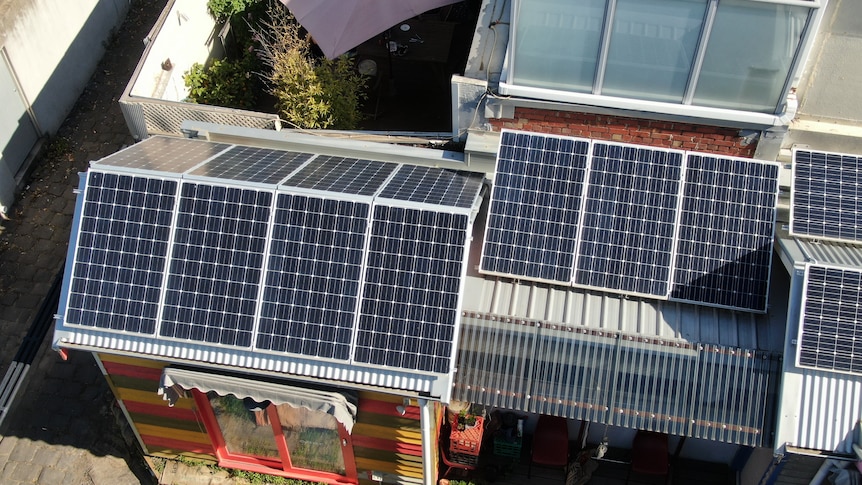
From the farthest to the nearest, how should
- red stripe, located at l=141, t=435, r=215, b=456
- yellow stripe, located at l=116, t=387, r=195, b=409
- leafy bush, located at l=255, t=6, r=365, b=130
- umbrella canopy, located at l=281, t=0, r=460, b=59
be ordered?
1. umbrella canopy, located at l=281, t=0, r=460, b=59
2. leafy bush, located at l=255, t=6, r=365, b=130
3. red stripe, located at l=141, t=435, r=215, b=456
4. yellow stripe, located at l=116, t=387, r=195, b=409

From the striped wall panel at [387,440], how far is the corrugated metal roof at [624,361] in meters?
1.08

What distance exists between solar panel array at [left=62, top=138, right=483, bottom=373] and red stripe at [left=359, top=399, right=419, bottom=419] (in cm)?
125

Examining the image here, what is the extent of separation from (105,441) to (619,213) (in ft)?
34.8

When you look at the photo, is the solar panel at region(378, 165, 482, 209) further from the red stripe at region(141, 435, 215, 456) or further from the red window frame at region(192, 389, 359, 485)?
the red stripe at region(141, 435, 215, 456)

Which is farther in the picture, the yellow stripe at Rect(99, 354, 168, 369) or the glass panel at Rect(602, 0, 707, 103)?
the yellow stripe at Rect(99, 354, 168, 369)

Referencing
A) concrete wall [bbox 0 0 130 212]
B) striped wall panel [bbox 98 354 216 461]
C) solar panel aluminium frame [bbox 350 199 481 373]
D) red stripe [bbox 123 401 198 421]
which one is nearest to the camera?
solar panel aluminium frame [bbox 350 199 481 373]

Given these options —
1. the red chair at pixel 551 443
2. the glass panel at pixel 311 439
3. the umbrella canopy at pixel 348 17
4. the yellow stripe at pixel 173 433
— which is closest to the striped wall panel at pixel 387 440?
the glass panel at pixel 311 439

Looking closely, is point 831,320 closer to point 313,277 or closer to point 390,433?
point 390,433

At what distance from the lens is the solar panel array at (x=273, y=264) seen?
34.0 feet

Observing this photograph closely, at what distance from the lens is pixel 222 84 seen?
53.3ft

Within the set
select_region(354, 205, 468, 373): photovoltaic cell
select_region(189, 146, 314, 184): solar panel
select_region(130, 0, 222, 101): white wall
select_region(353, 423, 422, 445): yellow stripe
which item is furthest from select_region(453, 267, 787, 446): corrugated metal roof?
select_region(130, 0, 222, 101): white wall

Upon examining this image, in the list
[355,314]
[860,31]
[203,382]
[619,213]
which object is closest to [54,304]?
[203,382]

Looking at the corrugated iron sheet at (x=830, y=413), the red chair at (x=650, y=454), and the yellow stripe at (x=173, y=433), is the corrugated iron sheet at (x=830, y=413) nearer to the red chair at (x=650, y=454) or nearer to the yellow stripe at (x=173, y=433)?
the red chair at (x=650, y=454)

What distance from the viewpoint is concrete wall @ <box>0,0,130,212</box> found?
16781 mm
